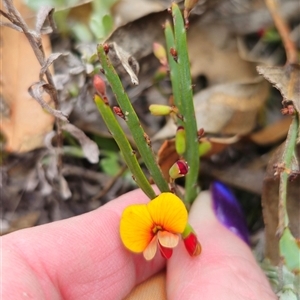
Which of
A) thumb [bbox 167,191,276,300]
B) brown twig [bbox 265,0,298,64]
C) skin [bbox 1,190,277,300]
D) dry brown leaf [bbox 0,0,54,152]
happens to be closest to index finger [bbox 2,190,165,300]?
skin [bbox 1,190,277,300]

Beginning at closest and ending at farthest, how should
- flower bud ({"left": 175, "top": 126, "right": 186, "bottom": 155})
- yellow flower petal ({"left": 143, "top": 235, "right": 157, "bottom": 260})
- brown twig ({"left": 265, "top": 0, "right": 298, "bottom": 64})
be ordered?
yellow flower petal ({"left": 143, "top": 235, "right": 157, "bottom": 260}) < flower bud ({"left": 175, "top": 126, "right": 186, "bottom": 155}) < brown twig ({"left": 265, "top": 0, "right": 298, "bottom": 64})

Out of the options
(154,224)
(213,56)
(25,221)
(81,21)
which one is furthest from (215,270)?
(81,21)

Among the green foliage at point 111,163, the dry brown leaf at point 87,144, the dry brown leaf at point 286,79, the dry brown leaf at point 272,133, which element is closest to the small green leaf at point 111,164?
the green foliage at point 111,163

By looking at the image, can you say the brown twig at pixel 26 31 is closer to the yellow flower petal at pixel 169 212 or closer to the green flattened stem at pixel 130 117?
the green flattened stem at pixel 130 117

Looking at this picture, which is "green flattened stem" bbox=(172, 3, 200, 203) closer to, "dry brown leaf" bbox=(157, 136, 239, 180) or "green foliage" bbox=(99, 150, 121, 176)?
"dry brown leaf" bbox=(157, 136, 239, 180)

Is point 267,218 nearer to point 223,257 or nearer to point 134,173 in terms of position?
point 223,257

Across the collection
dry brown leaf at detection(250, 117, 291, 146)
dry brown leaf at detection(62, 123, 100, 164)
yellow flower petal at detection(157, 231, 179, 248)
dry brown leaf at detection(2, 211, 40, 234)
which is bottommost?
dry brown leaf at detection(2, 211, 40, 234)

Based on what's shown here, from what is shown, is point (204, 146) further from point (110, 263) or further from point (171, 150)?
point (110, 263)
